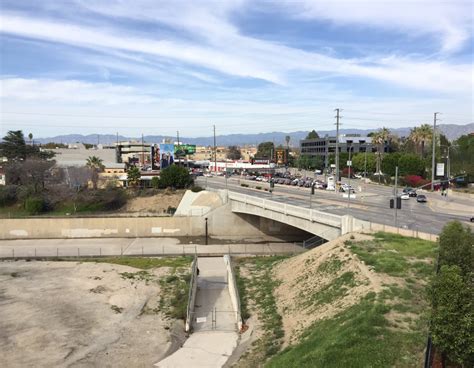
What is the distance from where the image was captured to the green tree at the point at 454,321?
53.3ft

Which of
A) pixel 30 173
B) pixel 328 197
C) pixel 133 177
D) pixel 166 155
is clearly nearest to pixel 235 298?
pixel 328 197

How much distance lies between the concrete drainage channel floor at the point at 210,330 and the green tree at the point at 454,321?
13.5 m

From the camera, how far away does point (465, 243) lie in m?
24.5

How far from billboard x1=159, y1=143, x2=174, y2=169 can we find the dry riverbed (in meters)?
73.3

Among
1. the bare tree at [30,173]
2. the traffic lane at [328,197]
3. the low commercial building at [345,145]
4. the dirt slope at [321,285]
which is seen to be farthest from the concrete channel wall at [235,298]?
the low commercial building at [345,145]

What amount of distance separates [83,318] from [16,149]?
79.8 metres

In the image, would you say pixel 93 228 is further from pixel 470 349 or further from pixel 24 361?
pixel 470 349

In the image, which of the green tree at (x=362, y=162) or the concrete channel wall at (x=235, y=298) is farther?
the green tree at (x=362, y=162)

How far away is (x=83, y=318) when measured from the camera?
34.3 m

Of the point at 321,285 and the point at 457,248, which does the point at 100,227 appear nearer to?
the point at 321,285

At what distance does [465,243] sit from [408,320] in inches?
206

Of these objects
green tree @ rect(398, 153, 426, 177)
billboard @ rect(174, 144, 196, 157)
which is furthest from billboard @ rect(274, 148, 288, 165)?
green tree @ rect(398, 153, 426, 177)

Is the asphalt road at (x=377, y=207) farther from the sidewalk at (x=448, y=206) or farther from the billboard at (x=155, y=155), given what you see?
the billboard at (x=155, y=155)

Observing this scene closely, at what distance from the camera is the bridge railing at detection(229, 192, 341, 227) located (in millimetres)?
48562
